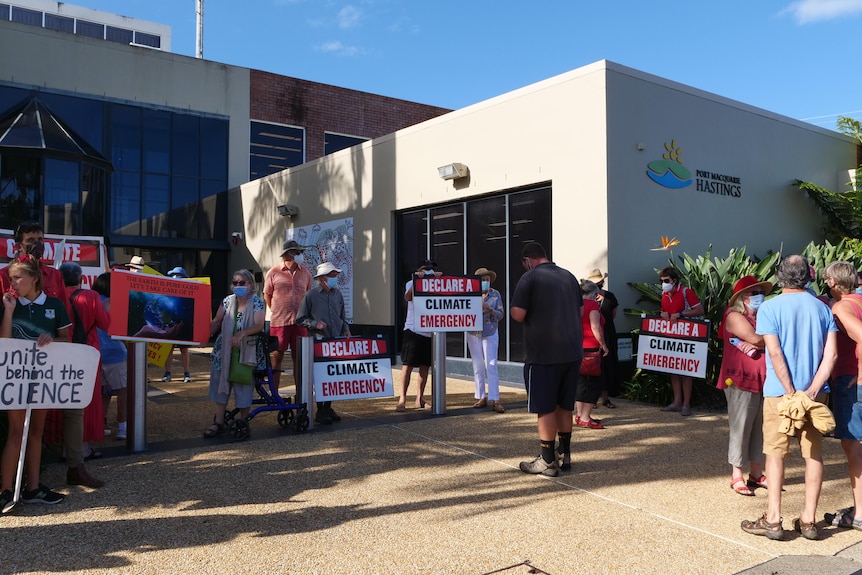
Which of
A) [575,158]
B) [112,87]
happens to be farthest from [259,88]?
[575,158]

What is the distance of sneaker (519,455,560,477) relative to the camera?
5.67 metres

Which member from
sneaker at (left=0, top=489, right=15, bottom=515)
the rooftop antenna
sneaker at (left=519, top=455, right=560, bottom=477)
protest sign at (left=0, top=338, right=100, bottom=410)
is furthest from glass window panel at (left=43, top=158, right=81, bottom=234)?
the rooftop antenna

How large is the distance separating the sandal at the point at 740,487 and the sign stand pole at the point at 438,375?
3670 millimetres

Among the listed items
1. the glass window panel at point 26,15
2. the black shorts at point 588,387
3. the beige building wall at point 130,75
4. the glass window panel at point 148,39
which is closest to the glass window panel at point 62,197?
the beige building wall at point 130,75

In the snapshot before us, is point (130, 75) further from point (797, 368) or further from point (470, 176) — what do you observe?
point (797, 368)

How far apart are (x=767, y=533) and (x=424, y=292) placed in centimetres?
483

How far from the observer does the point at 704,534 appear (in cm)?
438

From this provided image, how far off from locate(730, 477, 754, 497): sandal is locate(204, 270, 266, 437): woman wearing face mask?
4.53 metres

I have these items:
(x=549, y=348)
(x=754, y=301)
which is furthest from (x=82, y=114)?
(x=754, y=301)

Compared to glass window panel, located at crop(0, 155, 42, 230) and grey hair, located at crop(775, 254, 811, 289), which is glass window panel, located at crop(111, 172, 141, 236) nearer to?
glass window panel, located at crop(0, 155, 42, 230)

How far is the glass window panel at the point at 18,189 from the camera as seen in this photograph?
1511 centimetres

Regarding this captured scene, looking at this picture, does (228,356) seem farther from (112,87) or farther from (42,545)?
(112,87)

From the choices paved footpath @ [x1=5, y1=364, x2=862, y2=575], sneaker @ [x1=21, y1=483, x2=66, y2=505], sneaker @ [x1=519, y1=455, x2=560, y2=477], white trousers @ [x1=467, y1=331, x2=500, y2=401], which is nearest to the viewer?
paved footpath @ [x1=5, y1=364, x2=862, y2=575]

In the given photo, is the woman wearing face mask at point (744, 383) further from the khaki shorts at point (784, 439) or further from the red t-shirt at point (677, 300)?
the red t-shirt at point (677, 300)
